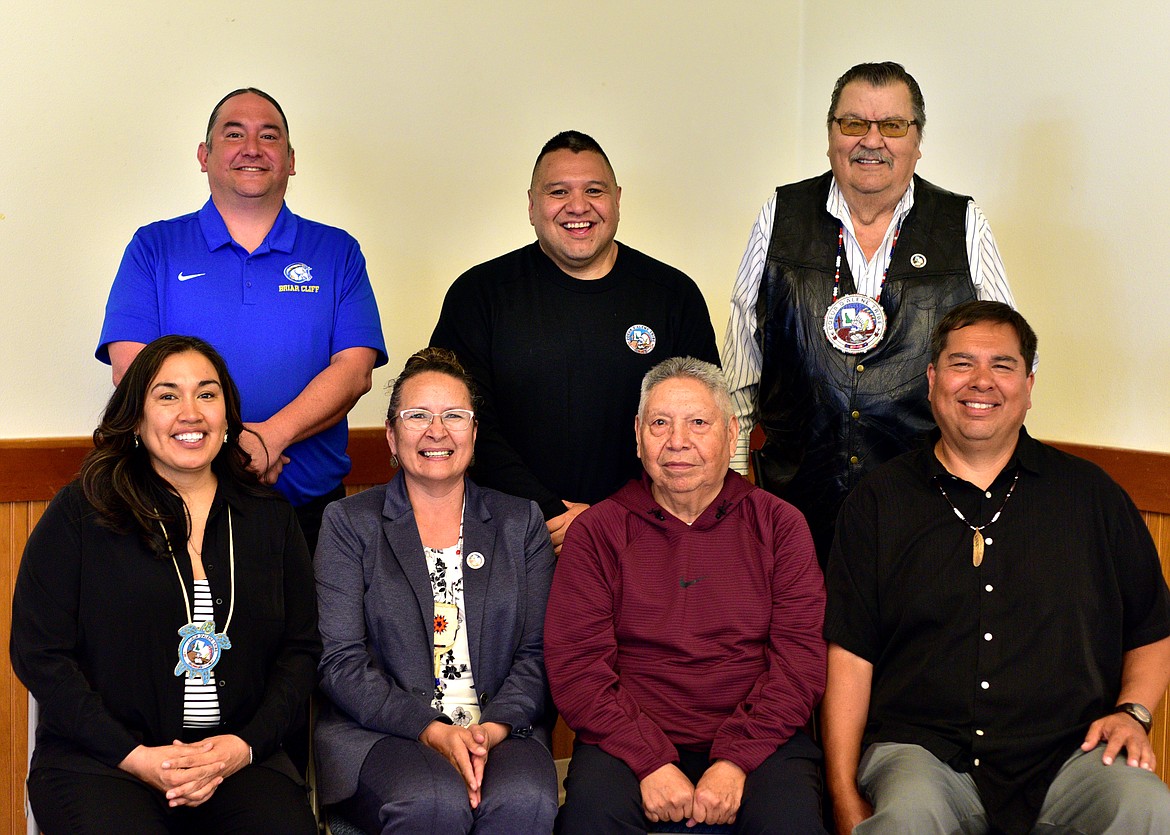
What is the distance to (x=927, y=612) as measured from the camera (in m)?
2.43

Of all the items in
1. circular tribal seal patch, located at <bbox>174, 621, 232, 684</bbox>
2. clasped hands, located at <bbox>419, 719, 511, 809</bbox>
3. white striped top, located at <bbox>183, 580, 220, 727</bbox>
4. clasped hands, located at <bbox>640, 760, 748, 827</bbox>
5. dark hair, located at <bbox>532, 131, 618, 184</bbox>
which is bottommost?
clasped hands, located at <bbox>640, 760, 748, 827</bbox>

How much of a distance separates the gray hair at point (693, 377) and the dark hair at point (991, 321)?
1.54ft

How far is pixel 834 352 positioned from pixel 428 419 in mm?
1014

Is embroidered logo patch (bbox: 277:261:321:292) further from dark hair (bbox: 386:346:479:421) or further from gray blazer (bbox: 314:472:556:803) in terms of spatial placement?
gray blazer (bbox: 314:472:556:803)

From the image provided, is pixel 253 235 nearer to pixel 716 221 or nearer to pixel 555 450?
pixel 555 450

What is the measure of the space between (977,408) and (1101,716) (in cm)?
66

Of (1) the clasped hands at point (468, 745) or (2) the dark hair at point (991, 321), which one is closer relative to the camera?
(1) the clasped hands at point (468, 745)

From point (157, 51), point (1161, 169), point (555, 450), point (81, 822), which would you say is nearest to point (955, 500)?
point (555, 450)

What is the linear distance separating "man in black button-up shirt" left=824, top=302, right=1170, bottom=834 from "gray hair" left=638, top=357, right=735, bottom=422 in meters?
0.37

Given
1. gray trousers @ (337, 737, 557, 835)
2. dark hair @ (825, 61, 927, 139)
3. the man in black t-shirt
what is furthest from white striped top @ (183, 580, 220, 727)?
dark hair @ (825, 61, 927, 139)

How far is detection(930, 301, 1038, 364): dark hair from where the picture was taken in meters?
2.55

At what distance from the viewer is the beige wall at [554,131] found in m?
3.30

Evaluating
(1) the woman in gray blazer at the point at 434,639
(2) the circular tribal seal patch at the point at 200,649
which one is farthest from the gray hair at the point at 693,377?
(2) the circular tribal seal patch at the point at 200,649

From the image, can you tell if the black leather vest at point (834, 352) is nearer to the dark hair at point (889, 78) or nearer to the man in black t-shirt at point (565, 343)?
the dark hair at point (889, 78)
